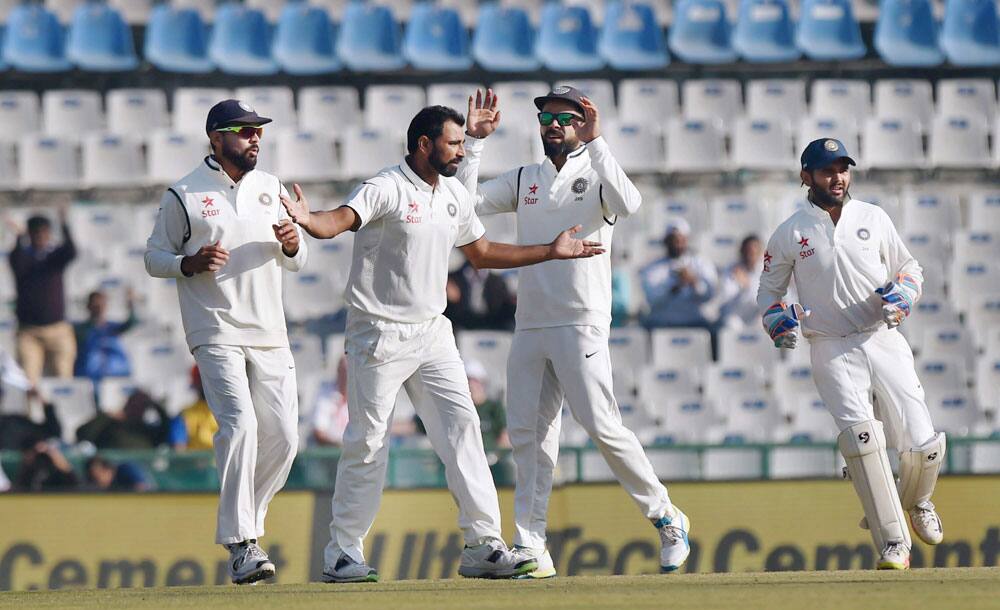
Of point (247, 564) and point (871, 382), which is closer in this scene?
point (247, 564)

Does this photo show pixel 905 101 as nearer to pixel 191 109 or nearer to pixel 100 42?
pixel 191 109

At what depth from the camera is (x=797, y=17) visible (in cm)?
1623

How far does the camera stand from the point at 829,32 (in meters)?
15.8

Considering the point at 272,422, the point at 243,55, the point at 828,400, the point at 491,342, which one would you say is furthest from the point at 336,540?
the point at 243,55

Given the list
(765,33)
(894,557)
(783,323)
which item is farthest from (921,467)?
(765,33)

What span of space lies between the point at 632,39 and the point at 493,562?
9.18 meters

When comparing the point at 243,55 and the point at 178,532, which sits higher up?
the point at 243,55

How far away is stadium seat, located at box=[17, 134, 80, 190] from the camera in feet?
49.0

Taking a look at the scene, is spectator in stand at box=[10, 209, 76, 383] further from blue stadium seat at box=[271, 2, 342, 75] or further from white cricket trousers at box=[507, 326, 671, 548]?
white cricket trousers at box=[507, 326, 671, 548]

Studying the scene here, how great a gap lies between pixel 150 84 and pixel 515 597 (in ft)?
35.1

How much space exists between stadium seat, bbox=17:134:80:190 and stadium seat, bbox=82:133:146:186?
0.18 m

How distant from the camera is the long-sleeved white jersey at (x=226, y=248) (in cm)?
729

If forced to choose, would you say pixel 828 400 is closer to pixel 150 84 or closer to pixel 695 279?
pixel 695 279

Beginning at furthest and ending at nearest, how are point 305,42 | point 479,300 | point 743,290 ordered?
point 305,42 → point 743,290 → point 479,300
